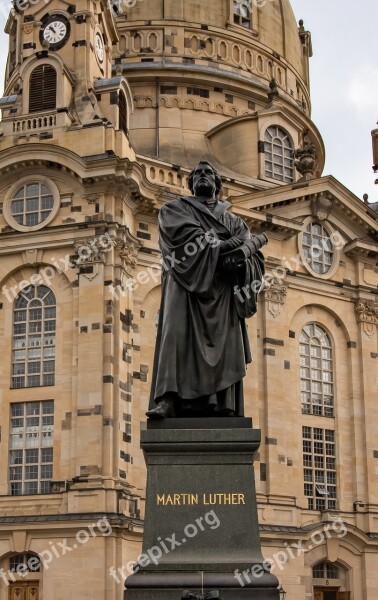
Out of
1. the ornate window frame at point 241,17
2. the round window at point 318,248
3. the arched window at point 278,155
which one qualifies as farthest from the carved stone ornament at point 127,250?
the ornate window frame at point 241,17

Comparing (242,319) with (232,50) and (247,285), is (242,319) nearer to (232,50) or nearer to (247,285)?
(247,285)

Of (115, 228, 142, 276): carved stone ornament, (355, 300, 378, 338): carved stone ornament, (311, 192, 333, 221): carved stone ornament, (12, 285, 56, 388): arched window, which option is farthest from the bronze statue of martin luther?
(355, 300, 378, 338): carved stone ornament

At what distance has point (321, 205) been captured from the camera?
1738 inches

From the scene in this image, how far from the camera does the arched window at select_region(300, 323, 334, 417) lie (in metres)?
42.3

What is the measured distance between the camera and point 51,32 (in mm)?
40875

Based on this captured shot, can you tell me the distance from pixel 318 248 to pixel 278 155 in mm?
5887

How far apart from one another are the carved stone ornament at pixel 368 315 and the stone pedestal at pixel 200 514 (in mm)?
34919

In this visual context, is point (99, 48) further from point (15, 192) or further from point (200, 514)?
point (200, 514)

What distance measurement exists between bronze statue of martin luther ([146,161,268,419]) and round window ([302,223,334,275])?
3327cm

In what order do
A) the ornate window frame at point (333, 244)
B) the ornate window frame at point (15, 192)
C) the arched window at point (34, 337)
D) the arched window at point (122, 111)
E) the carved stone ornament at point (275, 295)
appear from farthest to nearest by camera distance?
the ornate window frame at point (333, 244), the carved stone ornament at point (275, 295), the arched window at point (122, 111), the ornate window frame at point (15, 192), the arched window at point (34, 337)

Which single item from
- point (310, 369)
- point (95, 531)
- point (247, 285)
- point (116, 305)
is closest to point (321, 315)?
point (310, 369)

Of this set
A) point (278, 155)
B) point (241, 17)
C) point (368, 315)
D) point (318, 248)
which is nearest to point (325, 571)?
point (368, 315)

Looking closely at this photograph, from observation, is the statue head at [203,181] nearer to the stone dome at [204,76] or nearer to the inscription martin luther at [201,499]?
the inscription martin luther at [201,499]

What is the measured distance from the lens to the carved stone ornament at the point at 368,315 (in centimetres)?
4419
